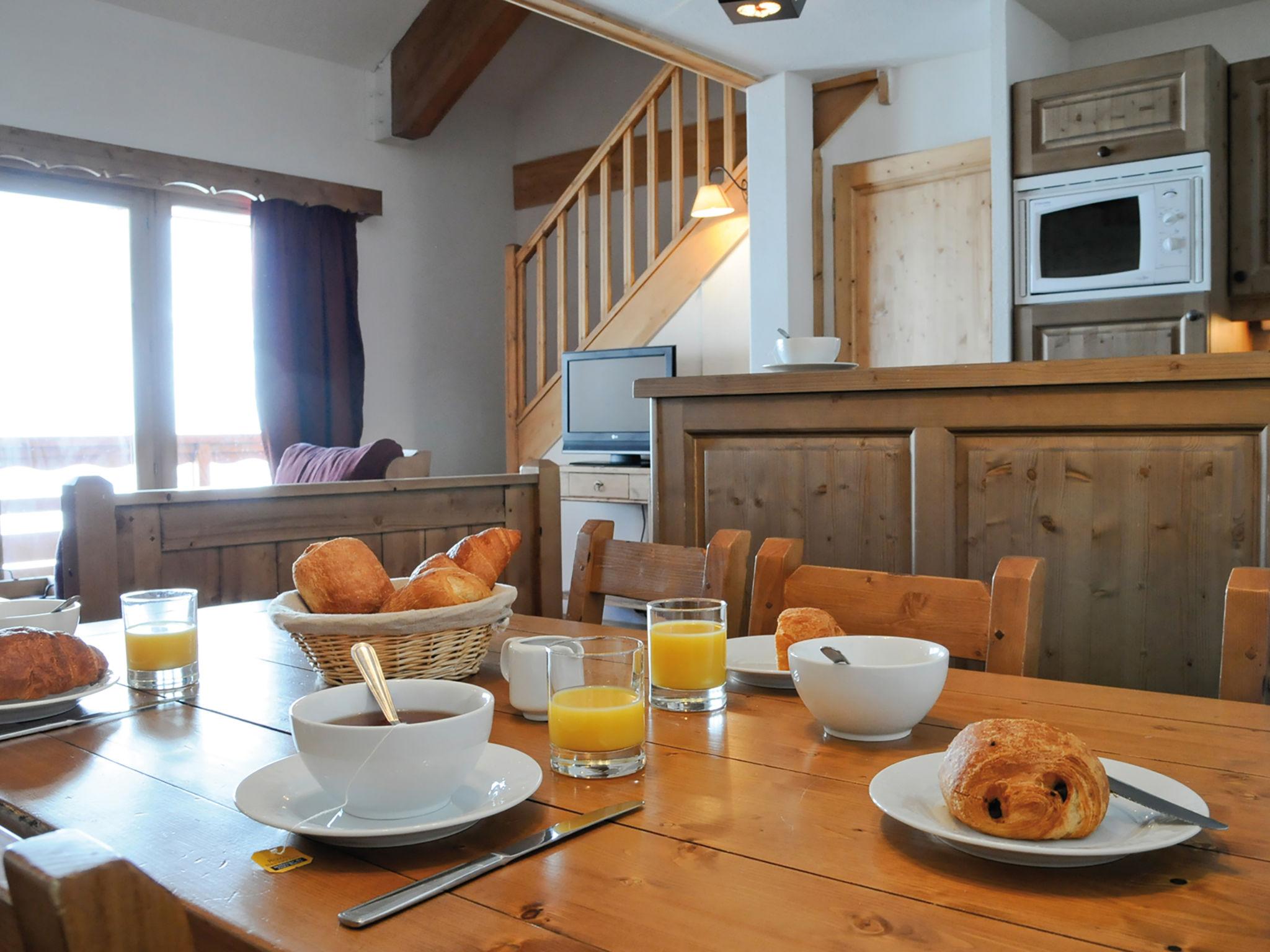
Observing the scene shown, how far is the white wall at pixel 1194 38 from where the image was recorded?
410cm

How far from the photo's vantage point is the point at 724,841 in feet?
2.26

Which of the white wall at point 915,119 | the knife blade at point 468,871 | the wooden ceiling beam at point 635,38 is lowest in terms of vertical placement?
the knife blade at point 468,871

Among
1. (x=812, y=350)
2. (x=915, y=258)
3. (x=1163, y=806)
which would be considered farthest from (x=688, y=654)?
(x=915, y=258)

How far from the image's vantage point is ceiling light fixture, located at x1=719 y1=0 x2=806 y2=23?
3322mm

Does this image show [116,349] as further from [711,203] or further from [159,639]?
[159,639]

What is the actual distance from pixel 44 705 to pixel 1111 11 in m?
4.47

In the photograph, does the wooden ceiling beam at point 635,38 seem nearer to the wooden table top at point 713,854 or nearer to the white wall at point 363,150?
the white wall at point 363,150

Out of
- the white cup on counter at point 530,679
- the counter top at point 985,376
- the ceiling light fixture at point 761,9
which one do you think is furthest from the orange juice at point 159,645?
the ceiling light fixture at point 761,9

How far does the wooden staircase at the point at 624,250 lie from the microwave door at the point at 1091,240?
5.43ft

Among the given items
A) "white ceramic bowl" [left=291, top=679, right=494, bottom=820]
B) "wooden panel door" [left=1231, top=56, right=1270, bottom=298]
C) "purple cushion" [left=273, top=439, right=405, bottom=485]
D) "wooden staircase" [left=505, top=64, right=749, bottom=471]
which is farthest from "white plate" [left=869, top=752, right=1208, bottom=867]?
"wooden staircase" [left=505, top=64, right=749, bottom=471]

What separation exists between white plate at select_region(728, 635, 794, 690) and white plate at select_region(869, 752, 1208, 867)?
1.00ft

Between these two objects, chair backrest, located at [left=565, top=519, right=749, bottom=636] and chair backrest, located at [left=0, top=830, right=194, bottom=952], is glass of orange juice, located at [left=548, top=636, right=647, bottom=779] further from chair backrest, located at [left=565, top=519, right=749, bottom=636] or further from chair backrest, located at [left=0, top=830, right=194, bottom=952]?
chair backrest, located at [left=565, top=519, right=749, bottom=636]

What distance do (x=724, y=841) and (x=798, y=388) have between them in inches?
69.0

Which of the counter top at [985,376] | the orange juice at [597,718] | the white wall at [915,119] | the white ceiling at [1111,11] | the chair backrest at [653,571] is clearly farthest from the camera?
the white wall at [915,119]
